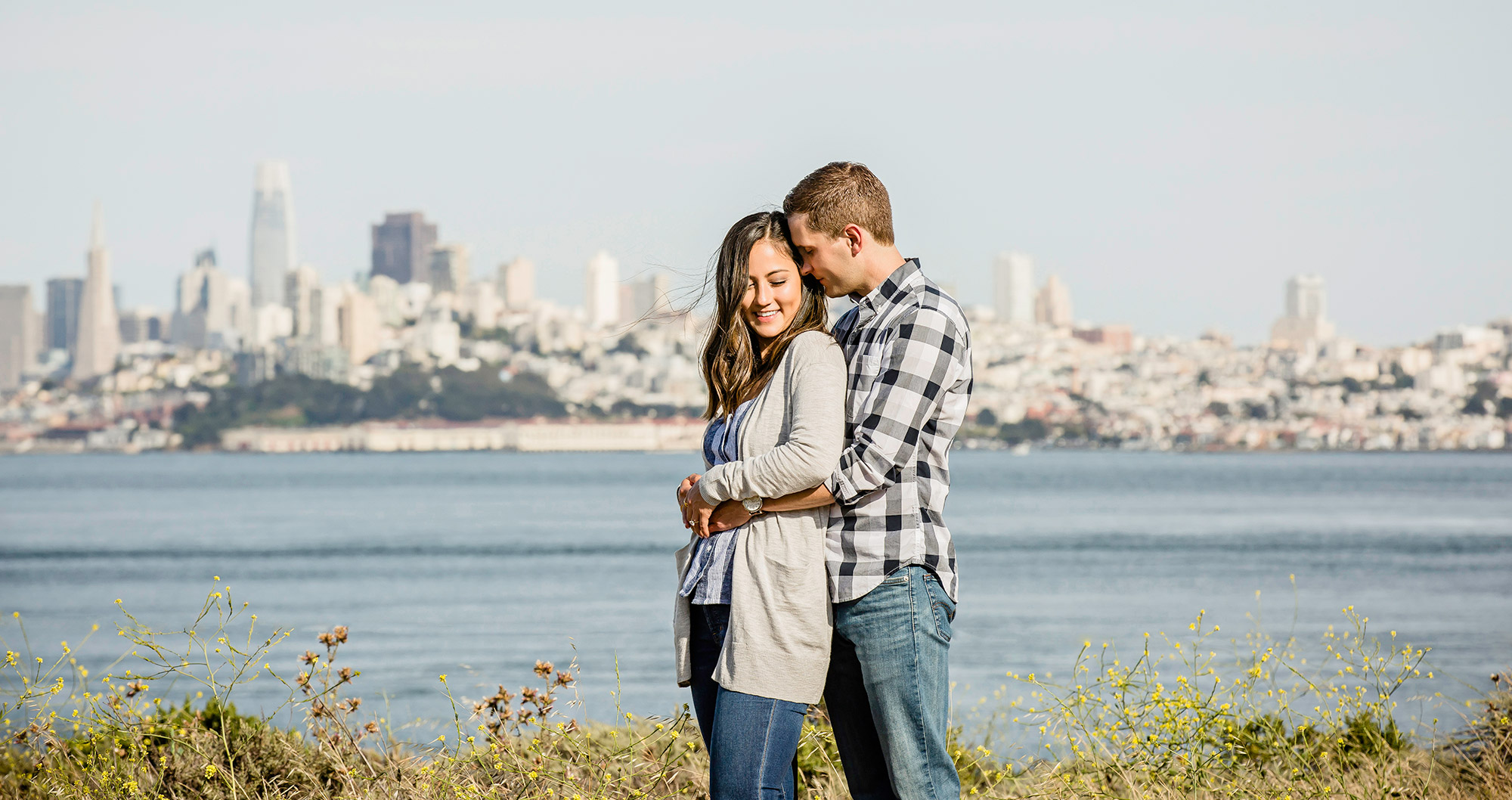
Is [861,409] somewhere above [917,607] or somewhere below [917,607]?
above

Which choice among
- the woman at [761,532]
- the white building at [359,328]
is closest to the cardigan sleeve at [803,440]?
the woman at [761,532]

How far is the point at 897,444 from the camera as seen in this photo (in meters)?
3.07

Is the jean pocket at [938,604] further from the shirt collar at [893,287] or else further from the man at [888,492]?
the shirt collar at [893,287]

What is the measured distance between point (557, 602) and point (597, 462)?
116970 mm

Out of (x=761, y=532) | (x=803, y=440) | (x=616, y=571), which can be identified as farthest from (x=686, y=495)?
(x=616, y=571)

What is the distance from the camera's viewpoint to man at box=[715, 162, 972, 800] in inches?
122

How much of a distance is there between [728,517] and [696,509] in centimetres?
8

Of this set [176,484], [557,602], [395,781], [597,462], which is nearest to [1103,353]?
[597,462]

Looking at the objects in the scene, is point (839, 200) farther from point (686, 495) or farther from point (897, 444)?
point (686, 495)

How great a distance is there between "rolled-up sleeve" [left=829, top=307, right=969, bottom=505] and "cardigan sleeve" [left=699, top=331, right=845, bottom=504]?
0.15 feet

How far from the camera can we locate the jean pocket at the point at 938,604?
10.3ft

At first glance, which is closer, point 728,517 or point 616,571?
point 728,517

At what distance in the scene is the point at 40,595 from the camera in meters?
39.2

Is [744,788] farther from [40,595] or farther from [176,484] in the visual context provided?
[176,484]
